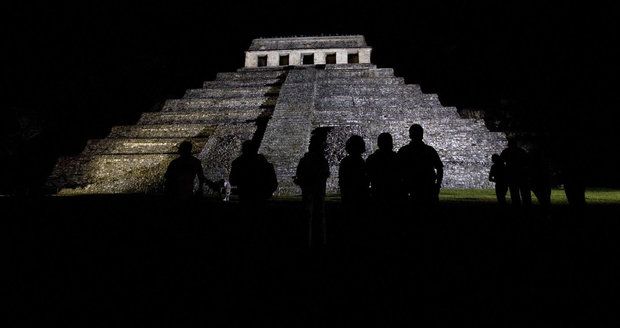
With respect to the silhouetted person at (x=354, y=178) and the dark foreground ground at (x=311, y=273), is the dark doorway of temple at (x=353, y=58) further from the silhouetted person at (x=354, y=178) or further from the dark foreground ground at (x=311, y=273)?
the silhouetted person at (x=354, y=178)

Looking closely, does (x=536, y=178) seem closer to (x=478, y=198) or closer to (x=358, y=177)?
(x=478, y=198)

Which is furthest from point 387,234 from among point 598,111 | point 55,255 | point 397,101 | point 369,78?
point 598,111

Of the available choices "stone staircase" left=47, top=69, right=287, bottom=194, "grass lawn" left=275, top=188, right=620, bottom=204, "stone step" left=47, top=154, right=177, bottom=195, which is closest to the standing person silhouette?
"grass lawn" left=275, top=188, right=620, bottom=204

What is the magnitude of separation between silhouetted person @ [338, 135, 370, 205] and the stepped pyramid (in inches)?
255

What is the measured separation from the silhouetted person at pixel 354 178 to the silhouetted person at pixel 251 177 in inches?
31.0

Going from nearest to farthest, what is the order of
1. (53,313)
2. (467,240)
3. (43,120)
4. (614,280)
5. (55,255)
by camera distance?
(53,313) → (614,280) → (55,255) → (467,240) → (43,120)

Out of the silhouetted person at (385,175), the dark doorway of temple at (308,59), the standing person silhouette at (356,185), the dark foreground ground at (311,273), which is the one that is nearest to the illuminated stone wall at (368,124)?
the dark foreground ground at (311,273)

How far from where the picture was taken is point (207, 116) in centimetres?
1653

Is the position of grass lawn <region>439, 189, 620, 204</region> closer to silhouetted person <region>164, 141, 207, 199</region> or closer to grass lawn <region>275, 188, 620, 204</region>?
grass lawn <region>275, 188, 620, 204</region>

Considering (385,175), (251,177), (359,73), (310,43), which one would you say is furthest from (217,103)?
(385,175)

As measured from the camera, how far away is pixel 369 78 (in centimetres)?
2006

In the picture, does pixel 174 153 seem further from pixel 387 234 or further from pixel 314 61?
pixel 314 61

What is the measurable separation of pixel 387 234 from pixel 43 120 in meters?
23.3

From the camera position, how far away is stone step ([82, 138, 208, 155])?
14.2 metres
